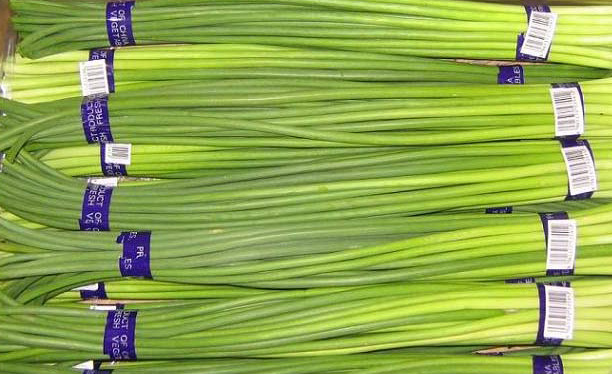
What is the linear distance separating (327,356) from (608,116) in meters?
0.56

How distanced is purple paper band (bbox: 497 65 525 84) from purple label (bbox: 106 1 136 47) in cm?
60

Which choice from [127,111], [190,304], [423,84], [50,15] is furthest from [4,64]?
[423,84]

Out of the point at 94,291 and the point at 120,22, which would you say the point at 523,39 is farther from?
the point at 94,291

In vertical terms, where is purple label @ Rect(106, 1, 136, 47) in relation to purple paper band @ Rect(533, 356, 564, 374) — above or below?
above

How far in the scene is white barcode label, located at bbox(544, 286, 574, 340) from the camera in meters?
0.97

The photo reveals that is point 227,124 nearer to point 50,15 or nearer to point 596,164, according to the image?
point 50,15

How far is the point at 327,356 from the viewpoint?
981 millimetres

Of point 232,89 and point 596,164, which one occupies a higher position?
point 232,89

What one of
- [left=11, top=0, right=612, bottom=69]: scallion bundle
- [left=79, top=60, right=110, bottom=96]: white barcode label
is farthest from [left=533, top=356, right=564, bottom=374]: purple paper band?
[left=79, top=60, right=110, bottom=96]: white barcode label

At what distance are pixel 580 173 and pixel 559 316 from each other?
21cm

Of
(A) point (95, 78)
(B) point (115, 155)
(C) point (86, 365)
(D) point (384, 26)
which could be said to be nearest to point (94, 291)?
(C) point (86, 365)

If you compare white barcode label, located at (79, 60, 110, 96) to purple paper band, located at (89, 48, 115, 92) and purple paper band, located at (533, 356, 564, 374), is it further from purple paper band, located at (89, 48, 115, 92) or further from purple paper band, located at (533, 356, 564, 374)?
purple paper band, located at (533, 356, 564, 374)

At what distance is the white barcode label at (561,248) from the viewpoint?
0.98 m

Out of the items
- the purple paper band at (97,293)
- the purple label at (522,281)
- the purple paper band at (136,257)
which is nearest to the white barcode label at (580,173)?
the purple label at (522,281)
